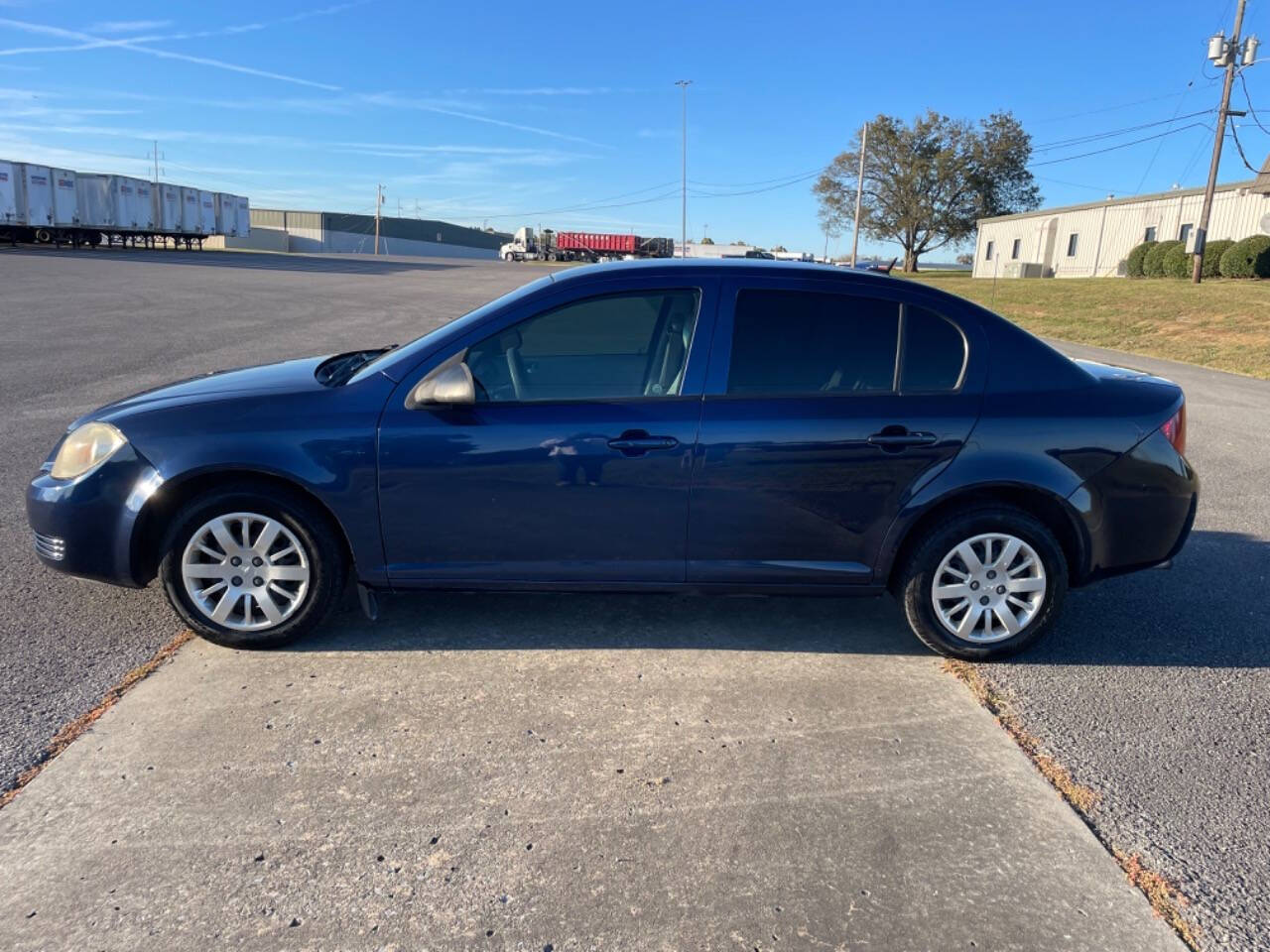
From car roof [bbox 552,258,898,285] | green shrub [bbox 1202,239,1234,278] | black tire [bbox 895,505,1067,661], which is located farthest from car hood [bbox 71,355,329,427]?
green shrub [bbox 1202,239,1234,278]

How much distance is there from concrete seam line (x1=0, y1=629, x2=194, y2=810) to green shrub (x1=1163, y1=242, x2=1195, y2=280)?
37367mm

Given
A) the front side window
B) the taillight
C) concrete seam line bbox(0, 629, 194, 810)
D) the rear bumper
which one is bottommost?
concrete seam line bbox(0, 629, 194, 810)

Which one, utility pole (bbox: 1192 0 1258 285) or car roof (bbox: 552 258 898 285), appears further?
utility pole (bbox: 1192 0 1258 285)

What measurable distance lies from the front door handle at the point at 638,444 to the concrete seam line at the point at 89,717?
211 centimetres

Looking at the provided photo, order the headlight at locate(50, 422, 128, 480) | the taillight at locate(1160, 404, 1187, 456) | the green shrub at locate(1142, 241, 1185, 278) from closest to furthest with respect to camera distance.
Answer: the headlight at locate(50, 422, 128, 480) → the taillight at locate(1160, 404, 1187, 456) → the green shrub at locate(1142, 241, 1185, 278)

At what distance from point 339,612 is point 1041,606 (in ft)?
10.6

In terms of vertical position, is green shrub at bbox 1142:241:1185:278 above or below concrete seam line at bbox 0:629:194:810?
above

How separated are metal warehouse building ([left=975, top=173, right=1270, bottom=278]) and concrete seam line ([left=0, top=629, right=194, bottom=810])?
31.5m

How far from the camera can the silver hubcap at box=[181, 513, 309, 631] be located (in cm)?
375

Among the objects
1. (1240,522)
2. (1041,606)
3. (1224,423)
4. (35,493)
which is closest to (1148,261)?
(1224,423)

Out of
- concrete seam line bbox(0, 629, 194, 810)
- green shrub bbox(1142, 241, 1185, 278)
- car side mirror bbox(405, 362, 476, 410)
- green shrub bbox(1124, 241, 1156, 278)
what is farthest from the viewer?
green shrub bbox(1124, 241, 1156, 278)

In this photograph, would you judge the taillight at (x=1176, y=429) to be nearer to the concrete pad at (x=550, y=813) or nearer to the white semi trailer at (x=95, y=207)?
the concrete pad at (x=550, y=813)

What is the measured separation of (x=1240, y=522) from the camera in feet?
19.9

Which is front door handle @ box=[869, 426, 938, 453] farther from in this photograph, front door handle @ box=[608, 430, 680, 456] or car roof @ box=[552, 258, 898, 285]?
front door handle @ box=[608, 430, 680, 456]
